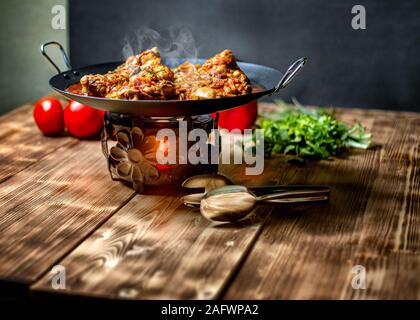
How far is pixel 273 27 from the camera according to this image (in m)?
3.86

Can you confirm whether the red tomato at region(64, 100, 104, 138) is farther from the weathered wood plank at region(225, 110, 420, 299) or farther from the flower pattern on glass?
the weathered wood plank at region(225, 110, 420, 299)

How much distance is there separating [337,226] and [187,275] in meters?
0.53

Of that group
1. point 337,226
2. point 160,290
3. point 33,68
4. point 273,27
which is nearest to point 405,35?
point 273,27

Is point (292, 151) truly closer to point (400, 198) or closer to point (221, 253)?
point (400, 198)

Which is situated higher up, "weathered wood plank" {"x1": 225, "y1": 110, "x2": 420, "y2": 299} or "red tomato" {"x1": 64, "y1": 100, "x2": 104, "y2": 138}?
"red tomato" {"x1": 64, "y1": 100, "x2": 104, "y2": 138}

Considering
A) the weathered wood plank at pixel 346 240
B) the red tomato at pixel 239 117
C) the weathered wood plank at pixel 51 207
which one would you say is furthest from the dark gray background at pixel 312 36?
the weathered wood plank at pixel 51 207

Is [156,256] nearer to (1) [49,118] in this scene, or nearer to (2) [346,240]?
(2) [346,240]

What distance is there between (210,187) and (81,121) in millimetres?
904

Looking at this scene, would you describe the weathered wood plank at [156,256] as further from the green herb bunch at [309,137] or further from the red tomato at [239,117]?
the red tomato at [239,117]

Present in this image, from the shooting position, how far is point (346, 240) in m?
1.72

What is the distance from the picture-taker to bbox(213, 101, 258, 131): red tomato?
9.14 feet

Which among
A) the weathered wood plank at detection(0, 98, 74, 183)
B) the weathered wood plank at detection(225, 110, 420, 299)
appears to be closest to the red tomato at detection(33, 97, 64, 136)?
the weathered wood plank at detection(0, 98, 74, 183)

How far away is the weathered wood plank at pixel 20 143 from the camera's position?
2363mm

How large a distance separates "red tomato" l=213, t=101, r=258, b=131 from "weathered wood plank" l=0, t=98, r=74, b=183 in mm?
693
